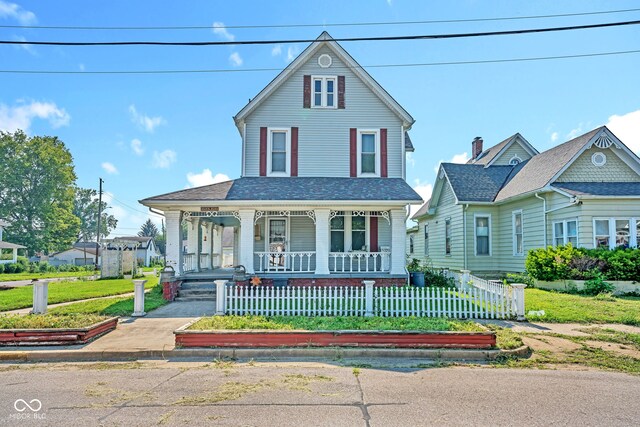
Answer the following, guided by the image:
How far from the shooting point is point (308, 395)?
16.9 feet

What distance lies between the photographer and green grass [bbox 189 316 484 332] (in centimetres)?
772

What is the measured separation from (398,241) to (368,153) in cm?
439

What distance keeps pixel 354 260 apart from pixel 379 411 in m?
10.9

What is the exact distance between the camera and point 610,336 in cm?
840

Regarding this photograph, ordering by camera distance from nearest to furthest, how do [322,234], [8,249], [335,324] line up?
[335,324], [322,234], [8,249]

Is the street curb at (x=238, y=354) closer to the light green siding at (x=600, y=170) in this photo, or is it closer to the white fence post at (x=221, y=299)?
the white fence post at (x=221, y=299)

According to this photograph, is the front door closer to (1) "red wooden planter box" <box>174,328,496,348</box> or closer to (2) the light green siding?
(1) "red wooden planter box" <box>174,328,496,348</box>

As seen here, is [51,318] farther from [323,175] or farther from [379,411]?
[323,175]

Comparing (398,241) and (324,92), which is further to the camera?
(324,92)

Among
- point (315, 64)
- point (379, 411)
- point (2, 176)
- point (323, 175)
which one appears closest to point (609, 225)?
point (323, 175)

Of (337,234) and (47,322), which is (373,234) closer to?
(337,234)

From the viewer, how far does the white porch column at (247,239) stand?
13547 millimetres

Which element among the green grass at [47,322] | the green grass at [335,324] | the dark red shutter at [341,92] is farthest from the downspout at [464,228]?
the green grass at [47,322]

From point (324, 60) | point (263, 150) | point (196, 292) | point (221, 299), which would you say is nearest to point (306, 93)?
point (324, 60)
